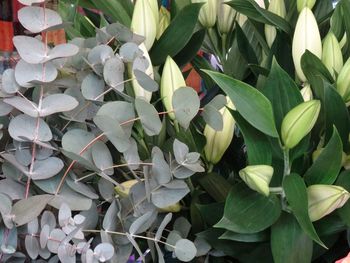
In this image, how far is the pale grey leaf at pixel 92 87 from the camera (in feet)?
1.17

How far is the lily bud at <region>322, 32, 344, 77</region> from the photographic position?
1.40 feet

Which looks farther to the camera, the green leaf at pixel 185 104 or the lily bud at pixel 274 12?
Answer: the lily bud at pixel 274 12

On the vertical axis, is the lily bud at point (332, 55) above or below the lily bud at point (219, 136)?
above

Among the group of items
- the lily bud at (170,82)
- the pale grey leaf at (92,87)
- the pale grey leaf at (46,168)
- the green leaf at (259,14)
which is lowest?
the pale grey leaf at (46,168)

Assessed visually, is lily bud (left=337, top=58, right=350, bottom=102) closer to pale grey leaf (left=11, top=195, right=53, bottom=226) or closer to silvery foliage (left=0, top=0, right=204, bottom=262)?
silvery foliage (left=0, top=0, right=204, bottom=262)

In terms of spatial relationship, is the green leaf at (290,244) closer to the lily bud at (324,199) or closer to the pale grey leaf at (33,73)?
the lily bud at (324,199)

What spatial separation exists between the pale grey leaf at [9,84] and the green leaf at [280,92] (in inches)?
7.6

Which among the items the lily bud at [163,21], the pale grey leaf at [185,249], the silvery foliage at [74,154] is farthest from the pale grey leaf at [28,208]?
the lily bud at [163,21]

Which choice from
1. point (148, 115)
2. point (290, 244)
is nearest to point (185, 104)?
point (148, 115)

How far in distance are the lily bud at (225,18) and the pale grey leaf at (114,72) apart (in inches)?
7.7

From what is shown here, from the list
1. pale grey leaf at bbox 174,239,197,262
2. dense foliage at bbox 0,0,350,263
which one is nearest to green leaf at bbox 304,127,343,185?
dense foliage at bbox 0,0,350,263

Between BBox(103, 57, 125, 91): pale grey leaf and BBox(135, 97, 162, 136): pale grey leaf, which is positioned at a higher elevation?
BBox(103, 57, 125, 91): pale grey leaf

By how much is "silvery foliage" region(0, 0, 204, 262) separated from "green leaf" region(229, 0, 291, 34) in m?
0.13

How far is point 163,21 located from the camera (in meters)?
0.49
